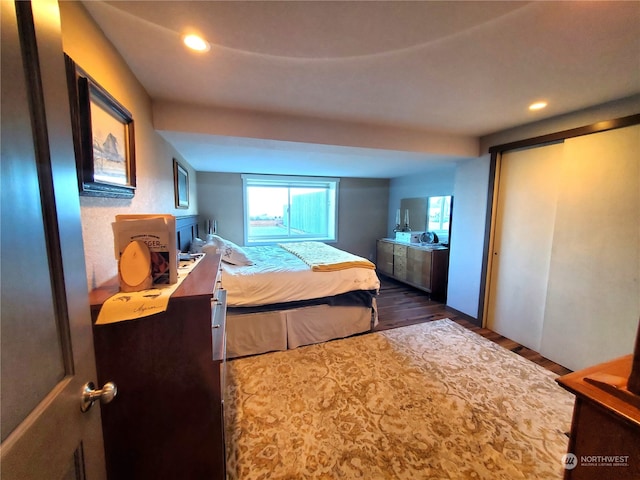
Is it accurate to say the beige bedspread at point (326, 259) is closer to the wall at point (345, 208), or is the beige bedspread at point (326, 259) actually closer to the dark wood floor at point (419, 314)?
the dark wood floor at point (419, 314)

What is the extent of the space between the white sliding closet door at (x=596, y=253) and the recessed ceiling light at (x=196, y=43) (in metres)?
2.92

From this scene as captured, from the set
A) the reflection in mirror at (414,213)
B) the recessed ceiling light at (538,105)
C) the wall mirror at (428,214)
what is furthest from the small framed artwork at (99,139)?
the reflection in mirror at (414,213)

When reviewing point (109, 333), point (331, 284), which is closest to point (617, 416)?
point (109, 333)

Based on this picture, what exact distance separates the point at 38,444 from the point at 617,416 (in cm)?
132

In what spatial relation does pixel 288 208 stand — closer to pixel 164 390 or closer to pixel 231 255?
pixel 231 255

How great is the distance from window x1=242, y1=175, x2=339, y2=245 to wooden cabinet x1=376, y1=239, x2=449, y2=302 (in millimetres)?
1411

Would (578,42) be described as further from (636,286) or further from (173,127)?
(173,127)

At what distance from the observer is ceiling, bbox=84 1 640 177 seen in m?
1.08

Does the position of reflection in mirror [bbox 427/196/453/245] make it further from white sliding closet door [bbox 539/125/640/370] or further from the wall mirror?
white sliding closet door [bbox 539/125/640/370]

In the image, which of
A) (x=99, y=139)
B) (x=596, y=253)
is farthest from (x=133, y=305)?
(x=596, y=253)

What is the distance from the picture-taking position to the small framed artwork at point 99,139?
3.24 ft

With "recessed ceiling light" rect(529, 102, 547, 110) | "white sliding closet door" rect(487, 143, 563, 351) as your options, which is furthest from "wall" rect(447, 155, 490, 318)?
"recessed ceiling light" rect(529, 102, 547, 110)

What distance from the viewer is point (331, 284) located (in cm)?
273

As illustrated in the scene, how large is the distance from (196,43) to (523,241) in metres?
3.29
